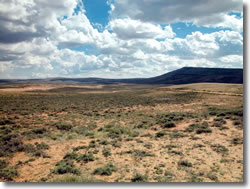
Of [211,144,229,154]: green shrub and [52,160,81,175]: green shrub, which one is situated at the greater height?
[52,160,81,175]: green shrub

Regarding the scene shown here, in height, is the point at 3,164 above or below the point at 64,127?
above

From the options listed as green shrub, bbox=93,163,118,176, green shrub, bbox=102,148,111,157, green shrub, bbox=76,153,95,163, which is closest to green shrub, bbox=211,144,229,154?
green shrub, bbox=93,163,118,176

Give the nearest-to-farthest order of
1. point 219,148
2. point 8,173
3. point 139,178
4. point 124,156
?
point 139,178 < point 8,173 < point 124,156 < point 219,148

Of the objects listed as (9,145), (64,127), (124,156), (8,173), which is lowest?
(124,156)

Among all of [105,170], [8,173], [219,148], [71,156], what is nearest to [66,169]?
[71,156]

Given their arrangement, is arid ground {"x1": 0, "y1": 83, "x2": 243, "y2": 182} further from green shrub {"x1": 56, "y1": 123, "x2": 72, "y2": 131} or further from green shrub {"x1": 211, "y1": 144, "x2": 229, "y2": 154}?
green shrub {"x1": 56, "y1": 123, "x2": 72, "y2": 131}

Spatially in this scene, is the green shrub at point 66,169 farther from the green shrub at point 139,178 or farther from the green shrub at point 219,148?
the green shrub at point 219,148

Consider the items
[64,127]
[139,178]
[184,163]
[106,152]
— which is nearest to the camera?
[139,178]

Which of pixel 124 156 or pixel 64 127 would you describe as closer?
pixel 124 156

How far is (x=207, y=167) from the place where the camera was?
24.5 feet

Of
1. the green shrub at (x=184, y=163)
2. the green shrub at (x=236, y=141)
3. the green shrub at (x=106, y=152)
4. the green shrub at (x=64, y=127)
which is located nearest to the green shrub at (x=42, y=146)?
the green shrub at (x=106, y=152)

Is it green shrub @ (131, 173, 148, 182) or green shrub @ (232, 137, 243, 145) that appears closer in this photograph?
green shrub @ (131, 173, 148, 182)

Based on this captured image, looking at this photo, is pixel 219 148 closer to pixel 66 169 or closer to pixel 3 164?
pixel 66 169

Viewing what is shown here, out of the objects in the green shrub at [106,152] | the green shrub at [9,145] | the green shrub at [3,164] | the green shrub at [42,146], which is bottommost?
the green shrub at [106,152]
